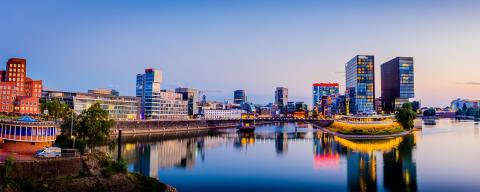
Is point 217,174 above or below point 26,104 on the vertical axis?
below

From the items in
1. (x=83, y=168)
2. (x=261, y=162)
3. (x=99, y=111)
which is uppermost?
(x=99, y=111)

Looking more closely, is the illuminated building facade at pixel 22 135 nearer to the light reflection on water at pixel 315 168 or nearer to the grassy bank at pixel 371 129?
the light reflection on water at pixel 315 168

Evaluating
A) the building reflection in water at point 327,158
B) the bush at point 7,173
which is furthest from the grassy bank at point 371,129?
the bush at point 7,173

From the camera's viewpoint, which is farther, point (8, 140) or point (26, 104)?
point (26, 104)

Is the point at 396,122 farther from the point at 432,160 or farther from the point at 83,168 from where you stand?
the point at 83,168

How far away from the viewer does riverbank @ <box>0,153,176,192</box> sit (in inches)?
1355

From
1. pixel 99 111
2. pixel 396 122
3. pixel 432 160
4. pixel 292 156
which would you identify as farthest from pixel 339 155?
pixel 396 122

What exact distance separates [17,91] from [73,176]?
479 feet

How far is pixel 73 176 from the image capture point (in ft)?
129

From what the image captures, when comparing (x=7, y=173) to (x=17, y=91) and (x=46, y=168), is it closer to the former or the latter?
(x=46, y=168)

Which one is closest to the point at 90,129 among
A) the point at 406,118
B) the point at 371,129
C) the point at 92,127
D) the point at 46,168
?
the point at 92,127

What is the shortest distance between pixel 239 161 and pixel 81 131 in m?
37.1

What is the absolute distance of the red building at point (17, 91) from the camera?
149 meters

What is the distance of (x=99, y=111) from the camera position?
6291 centimetres
